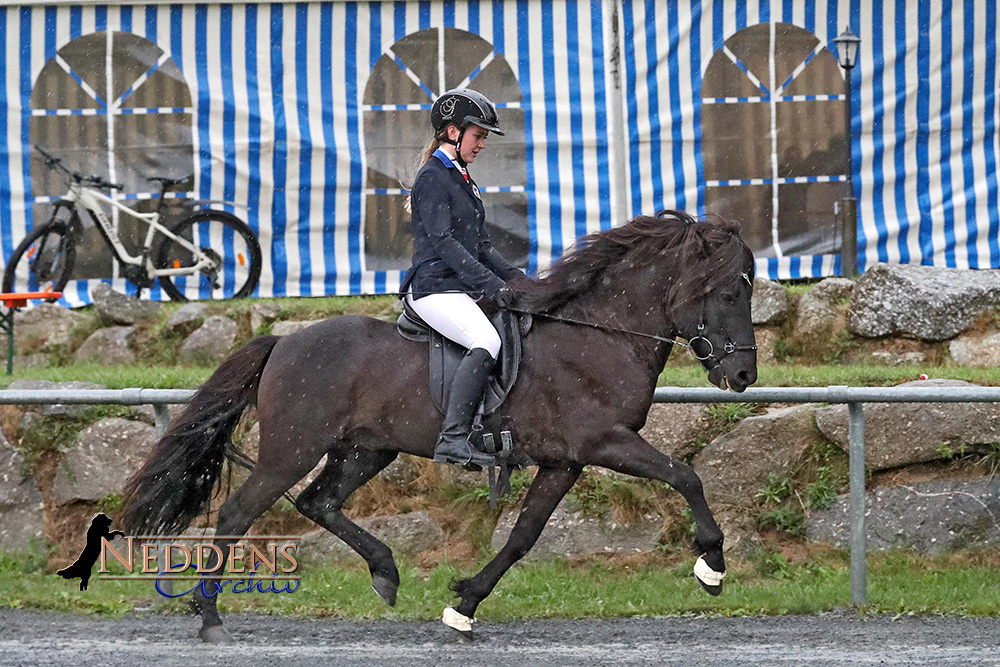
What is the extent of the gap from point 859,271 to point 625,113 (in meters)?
2.65

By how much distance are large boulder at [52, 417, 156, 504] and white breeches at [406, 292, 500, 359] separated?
8.62ft

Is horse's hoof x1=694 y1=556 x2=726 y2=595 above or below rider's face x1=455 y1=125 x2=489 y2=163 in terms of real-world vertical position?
below

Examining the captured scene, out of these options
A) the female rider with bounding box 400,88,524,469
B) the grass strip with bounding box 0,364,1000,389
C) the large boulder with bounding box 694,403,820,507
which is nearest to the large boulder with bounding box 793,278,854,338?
the grass strip with bounding box 0,364,1000,389

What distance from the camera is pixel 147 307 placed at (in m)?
12.3

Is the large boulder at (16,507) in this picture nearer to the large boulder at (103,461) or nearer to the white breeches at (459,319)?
the large boulder at (103,461)

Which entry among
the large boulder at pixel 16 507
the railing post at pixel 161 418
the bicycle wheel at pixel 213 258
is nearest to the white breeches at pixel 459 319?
the railing post at pixel 161 418

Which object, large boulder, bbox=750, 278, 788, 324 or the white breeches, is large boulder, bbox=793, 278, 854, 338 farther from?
the white breeches

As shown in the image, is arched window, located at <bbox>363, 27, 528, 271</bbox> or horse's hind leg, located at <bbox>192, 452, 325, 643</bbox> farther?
arched window, located at <bbox>363, 27, 528, 271</bbox>

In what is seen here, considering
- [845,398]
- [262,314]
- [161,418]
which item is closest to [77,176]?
[262,314]

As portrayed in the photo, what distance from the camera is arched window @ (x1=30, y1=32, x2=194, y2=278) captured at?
1368 centimetres

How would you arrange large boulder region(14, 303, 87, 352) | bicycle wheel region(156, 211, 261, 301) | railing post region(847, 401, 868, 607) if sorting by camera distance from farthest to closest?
1. bicycle wheel region(156, 211, 261, 301)
2. large boulder region(14, 303, 87, 352)
3. railing post region(847, 401, 868, 607)

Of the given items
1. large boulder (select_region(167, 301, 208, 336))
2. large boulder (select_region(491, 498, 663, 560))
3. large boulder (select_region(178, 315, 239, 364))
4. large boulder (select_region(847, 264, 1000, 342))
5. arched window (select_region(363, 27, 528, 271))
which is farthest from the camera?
arched window (select_region(363, 27, 528, 271))

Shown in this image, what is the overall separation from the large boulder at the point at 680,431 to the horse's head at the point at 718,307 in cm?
172

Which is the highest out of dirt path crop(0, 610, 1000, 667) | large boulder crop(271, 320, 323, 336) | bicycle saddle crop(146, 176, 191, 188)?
bicycle saddle crop(146, 176, 191, 188)
